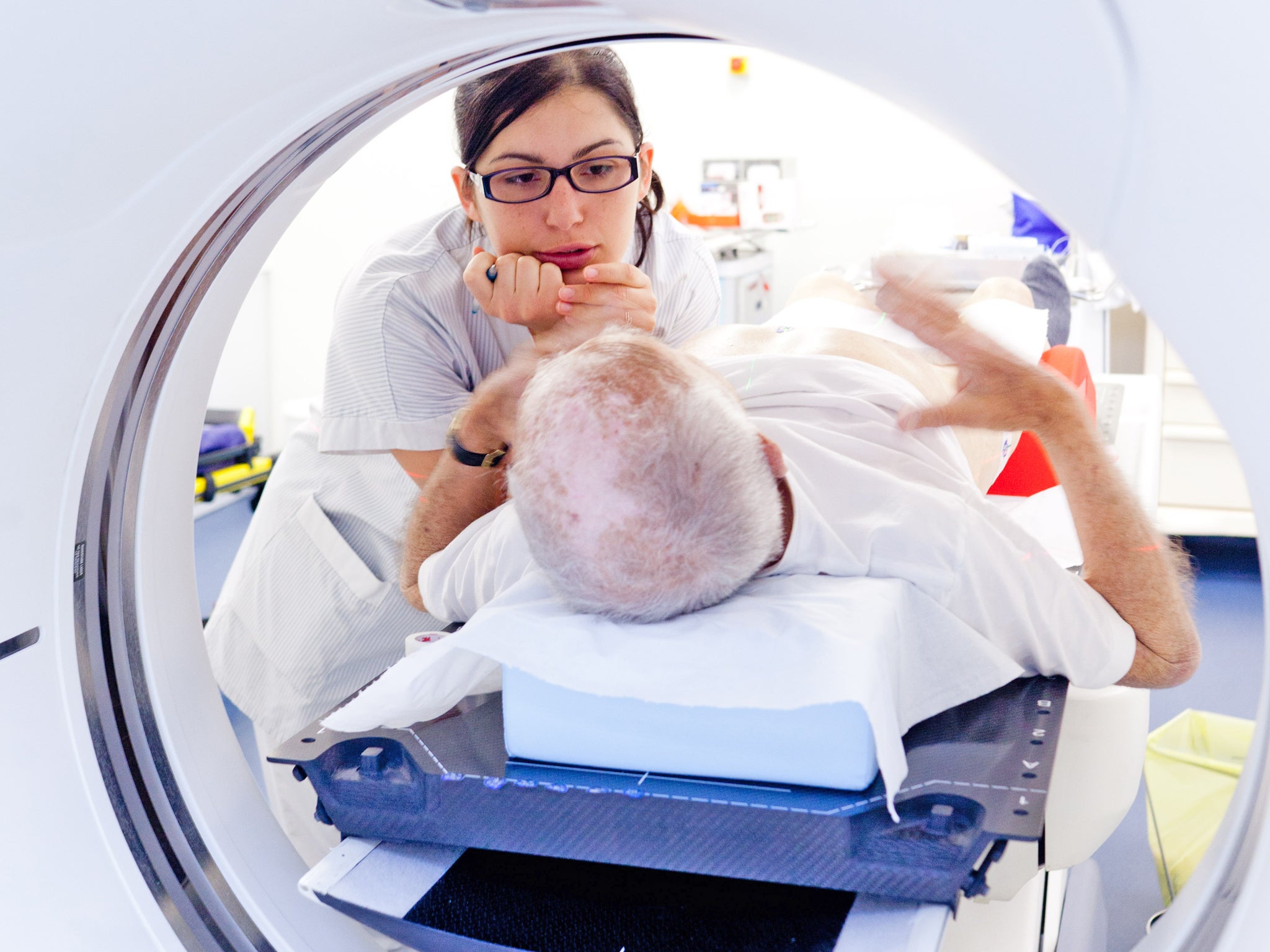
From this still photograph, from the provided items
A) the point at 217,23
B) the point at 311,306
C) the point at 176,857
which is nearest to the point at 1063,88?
the point at 217,23

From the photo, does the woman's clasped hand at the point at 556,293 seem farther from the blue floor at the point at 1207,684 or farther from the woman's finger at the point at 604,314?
the blue floor at the point at 1207,684

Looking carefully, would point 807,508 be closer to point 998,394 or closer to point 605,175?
point 998,394

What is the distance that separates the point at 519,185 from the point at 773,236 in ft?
11.2

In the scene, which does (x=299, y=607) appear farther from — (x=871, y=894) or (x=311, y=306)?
(x=311, y=306)

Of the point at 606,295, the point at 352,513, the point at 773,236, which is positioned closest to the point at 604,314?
the point at 606,295

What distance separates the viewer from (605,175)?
4.14ft

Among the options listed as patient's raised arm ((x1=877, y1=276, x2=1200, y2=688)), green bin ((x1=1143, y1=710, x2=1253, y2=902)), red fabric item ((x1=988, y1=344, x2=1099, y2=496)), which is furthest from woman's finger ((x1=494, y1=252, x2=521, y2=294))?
green bin ((x1=1143, y1=710, x2=1253, y2=902))

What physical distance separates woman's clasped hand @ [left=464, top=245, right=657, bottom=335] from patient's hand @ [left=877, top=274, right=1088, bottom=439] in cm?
39

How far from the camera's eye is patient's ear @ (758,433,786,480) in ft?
3.08

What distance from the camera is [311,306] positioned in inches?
163

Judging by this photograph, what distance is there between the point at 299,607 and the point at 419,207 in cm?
306

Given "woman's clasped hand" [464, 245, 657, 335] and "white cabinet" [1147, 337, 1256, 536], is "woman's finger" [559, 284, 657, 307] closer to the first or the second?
"woman's clasped hand" [464, 245, 657, 335]

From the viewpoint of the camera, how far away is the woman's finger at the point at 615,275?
1200 mm

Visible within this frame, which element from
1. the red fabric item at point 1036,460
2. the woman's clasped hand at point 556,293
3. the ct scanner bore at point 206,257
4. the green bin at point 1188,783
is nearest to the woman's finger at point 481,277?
the woman's clasped hand at point 556,293
